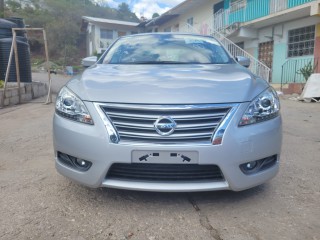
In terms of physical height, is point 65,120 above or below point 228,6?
below

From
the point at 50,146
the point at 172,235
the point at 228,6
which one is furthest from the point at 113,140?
the point at 228,6

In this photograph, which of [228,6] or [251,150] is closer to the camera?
[251,150]

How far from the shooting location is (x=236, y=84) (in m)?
2.46

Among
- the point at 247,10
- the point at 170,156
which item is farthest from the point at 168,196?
the point at 247,10

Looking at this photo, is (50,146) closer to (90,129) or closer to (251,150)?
(90,129)

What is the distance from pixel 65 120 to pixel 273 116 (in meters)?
1.56

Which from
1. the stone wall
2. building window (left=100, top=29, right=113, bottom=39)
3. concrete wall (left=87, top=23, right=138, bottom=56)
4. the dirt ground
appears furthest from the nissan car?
building window (left=100, top=29, right=113, bottom=39)

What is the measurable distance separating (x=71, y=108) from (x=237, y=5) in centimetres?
1653

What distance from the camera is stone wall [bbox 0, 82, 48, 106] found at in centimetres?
837

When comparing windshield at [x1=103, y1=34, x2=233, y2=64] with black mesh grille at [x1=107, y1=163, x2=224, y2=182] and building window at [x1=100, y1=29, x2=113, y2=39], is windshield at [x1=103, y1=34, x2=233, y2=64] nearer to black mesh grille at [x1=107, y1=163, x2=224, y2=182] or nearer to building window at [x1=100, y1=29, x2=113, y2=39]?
black mesh grille at [x1=107, y1=163, x2=224, y2=182]

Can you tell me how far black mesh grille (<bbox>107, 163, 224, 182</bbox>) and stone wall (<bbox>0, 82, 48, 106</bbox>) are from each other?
22.7ft

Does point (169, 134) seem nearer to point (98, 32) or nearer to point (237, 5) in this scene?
point (237, 5)

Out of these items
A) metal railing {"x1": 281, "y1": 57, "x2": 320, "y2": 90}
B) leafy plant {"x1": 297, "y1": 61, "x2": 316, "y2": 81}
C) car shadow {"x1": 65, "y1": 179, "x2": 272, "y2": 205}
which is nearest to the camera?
car shadow {"x1": 65, "y1": 179, "x2": 272, "y2": 205}

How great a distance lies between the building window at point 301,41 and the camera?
13012mm
